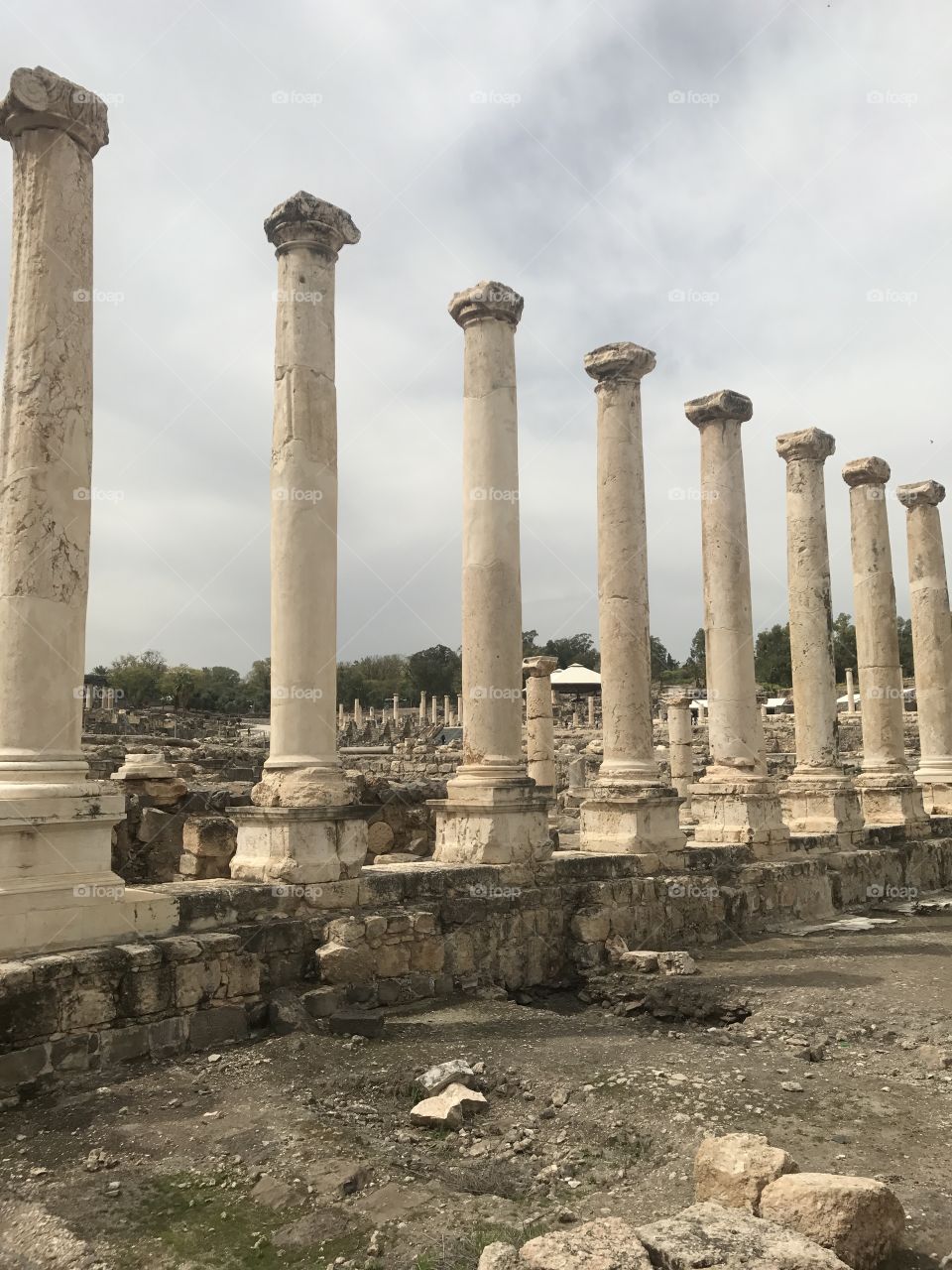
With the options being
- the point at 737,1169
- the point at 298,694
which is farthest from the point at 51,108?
the point at 737,1169

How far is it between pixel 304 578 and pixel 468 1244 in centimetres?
693

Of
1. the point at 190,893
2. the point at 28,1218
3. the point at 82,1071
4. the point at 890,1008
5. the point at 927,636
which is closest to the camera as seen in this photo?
the point at 28,1218

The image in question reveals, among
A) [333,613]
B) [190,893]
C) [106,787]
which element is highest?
[333,613]

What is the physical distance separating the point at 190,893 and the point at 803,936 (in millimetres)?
8804

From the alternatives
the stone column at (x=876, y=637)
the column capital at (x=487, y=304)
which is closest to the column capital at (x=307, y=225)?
the column capital at (x=487, y=304)

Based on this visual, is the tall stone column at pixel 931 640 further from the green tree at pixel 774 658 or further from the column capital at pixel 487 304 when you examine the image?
the green tree at pixel 774 658

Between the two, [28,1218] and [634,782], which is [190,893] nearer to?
[28,1218]

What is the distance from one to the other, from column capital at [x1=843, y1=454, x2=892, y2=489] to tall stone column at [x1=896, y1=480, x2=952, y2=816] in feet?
6.65

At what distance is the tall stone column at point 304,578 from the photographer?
9773mm

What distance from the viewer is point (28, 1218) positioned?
4.85m

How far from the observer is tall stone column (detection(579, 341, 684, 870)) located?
13.5 meters

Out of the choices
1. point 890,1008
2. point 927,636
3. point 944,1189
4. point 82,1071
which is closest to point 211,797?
point 82,1071

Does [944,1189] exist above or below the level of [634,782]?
below

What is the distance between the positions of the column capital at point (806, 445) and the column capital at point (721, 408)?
7.94ft
